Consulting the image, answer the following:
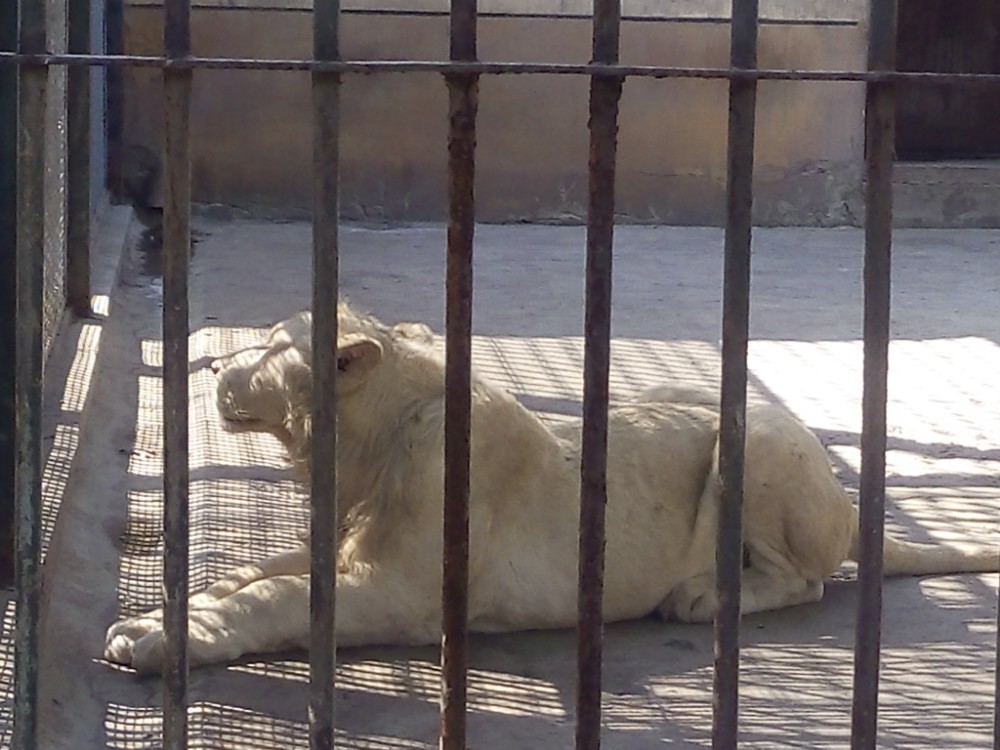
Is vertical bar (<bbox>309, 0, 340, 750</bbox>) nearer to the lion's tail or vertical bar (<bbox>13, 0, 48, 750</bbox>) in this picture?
vertical bar (<bbox>13, 0, 48, 750</bbox>)

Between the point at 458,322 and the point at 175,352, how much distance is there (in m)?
0.44

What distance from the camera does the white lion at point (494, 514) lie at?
12.6 feet

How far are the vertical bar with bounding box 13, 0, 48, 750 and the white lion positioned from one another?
3.87ft

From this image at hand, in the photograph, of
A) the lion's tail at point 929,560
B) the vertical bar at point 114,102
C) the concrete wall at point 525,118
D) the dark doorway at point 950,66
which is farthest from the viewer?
the dark doorway at point 950,66

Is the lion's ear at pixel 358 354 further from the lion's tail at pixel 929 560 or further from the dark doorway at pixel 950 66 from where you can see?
the dark doorway at pixel 950 66

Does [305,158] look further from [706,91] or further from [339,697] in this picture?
[339,697]

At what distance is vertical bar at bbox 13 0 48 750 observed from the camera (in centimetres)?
238

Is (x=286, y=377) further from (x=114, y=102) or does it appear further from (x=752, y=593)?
(x=114, y=102)

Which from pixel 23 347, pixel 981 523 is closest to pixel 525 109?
pixel 981 523

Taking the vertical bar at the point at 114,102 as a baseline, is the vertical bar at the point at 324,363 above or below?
below

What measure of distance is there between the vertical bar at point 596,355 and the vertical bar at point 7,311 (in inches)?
75.8

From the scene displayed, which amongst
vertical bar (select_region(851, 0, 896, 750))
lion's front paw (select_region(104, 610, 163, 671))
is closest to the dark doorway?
lion's front paw (select_region(104, 610, 163, 671))

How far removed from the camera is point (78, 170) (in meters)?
7.31

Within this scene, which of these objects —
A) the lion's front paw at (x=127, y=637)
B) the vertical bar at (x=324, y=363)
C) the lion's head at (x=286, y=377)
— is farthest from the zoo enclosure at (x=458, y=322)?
the lion's head at (x=286, y=377)
